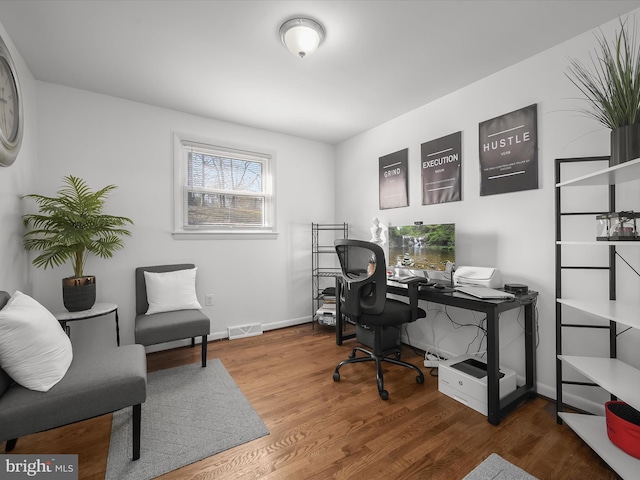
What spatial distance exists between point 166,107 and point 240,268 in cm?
196

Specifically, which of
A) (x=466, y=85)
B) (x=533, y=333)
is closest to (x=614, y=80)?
(x=466, y=85)

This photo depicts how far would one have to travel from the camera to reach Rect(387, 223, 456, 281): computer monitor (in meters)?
2.48

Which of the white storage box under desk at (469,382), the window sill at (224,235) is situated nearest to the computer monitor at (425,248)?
the white storage box under desk at (469,382)

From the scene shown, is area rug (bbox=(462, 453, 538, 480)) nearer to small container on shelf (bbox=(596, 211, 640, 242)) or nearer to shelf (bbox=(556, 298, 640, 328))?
shelf (bbox=(556, 298, 640, 328))

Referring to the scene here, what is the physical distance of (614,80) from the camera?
4.60ft

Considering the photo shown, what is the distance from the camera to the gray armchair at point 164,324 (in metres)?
2.34

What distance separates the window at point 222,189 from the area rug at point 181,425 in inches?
64.5

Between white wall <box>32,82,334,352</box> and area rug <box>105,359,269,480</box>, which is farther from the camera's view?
white wall <box>32,82,334,352</box>

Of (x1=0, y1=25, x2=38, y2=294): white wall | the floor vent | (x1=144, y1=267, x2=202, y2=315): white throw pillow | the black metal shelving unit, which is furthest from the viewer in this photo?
the floor vent

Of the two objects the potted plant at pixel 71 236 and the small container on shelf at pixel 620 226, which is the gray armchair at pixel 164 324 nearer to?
the potted plant at pixel 71 236

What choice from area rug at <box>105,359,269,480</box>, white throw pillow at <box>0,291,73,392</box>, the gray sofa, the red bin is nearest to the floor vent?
area rug at <box>105,359,269,480</box>

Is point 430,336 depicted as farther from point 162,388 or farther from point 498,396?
point 162,388

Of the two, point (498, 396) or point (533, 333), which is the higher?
point (533, 333)

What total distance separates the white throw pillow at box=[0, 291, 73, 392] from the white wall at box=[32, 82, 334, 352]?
147 centimetres
